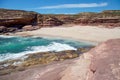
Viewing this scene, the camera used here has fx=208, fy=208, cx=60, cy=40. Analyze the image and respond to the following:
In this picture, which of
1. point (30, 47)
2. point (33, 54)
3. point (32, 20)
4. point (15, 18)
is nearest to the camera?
point (33, 54)

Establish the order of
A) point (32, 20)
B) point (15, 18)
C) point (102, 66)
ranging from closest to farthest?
point (102, 66) < point (15, 18) < point (32, 20)

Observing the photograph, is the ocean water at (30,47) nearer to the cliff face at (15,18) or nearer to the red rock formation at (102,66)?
the red rock formation at (102,66)

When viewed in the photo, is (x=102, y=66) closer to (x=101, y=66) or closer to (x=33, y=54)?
(x=101, y=66)

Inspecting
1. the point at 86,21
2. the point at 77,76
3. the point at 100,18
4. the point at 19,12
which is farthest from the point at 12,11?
the point at 77,76

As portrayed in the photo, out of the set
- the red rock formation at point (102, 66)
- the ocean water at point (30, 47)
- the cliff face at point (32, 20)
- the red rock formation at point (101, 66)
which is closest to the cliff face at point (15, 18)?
the cliff face at point (32, 20)

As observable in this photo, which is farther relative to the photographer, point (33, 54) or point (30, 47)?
point (30, 47)

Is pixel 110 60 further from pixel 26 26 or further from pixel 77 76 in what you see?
pixel 26 26

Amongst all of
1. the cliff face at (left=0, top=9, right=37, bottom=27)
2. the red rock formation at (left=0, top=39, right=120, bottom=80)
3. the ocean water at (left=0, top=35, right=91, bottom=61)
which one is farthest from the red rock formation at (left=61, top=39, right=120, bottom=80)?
the cliff face at (left=0, top=9, right=37, bottom=27)

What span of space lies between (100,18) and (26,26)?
16.1m

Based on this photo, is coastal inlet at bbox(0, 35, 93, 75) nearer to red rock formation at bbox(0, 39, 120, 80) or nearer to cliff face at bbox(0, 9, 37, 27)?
red rock formation at bbox(0, 39, 120, 80)

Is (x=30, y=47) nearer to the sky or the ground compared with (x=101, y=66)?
nearer to the ground

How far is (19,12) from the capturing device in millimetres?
45938

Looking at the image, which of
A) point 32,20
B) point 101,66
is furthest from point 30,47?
point 32,20

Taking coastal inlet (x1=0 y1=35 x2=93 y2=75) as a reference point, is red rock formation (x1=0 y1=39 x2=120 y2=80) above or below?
above
